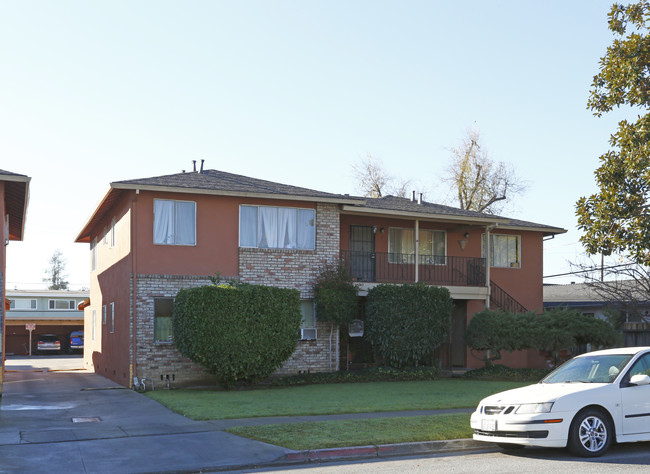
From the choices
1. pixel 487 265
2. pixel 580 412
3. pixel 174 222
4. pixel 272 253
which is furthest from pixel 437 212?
pixel 580 412

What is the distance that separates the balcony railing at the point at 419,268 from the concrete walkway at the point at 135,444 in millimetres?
10534

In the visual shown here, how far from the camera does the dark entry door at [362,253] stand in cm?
2460

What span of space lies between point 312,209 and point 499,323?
260 inches

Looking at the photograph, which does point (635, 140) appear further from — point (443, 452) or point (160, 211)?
point (160, 211)

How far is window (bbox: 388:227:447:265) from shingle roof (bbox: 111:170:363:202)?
374cm

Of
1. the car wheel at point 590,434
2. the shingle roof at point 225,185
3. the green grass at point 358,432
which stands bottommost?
the green grass at point 358,432

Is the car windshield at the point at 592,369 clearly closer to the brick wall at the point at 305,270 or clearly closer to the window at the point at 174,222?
the brick wall at the point at 305,270

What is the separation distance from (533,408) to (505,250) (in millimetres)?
18523

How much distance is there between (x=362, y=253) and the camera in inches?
975

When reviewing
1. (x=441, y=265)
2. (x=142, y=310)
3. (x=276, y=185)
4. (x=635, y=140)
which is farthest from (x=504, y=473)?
(x=441, y=265)

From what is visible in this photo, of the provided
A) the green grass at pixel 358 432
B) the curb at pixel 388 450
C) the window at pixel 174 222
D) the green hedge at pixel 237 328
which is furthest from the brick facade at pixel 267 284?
the curb at pixel 388 450

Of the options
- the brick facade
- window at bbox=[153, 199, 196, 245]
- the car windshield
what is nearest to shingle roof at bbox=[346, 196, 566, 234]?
the brick facade

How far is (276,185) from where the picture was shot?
2323 cm

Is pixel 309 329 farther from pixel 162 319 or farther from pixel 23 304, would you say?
pixel 23 304
